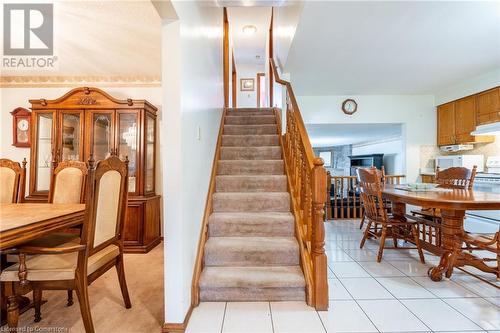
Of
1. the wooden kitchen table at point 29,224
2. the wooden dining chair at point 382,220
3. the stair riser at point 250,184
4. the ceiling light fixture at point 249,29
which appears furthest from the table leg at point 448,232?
the ceiling light fixture at point 249,29

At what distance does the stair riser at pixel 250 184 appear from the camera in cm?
283

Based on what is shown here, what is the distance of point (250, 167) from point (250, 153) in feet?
1.03

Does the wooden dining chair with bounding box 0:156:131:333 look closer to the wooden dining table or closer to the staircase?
the wooden dining table

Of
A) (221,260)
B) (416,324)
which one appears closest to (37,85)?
(221,260)

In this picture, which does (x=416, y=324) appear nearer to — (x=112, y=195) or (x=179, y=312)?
(x=179, y=312)

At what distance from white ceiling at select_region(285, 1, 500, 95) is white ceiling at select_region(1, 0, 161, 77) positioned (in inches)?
66.3

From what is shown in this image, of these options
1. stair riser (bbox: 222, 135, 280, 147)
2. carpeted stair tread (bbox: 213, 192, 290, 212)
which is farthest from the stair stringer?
stair riser (bbox: 222, 135, 280, 147)

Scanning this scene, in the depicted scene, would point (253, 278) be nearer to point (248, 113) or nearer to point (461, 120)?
point (248, 113)

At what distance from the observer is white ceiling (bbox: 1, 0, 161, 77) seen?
229 centimetres

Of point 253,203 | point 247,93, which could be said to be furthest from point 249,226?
point 247,93

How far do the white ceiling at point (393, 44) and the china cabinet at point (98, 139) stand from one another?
236 cm

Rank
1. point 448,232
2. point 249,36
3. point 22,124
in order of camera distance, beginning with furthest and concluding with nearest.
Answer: point 249,36 < point 22,124 < point 448,232

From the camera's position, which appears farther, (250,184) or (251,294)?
(250,184)

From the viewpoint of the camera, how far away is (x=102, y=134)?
3.30 m
